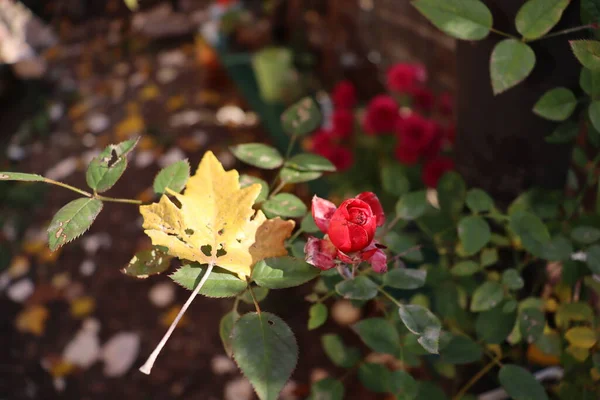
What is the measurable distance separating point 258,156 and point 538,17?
35 cm

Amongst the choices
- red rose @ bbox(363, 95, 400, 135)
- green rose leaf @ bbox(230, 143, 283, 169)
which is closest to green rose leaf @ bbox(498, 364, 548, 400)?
green rose leaf @ bbox(230, 143, 283, 169)

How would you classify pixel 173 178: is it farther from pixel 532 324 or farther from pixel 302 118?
pixel 532 324

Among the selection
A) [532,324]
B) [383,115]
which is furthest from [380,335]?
[383,115]

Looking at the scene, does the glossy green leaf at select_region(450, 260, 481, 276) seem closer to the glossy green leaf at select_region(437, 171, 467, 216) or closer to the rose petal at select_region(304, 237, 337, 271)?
the glossy green leaf at select_region(437, 171, 467, 216)

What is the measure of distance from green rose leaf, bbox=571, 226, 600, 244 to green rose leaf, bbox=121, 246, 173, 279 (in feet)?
1.76

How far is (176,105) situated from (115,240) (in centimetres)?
111

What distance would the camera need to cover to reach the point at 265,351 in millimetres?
403

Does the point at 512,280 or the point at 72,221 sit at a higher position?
the point at 72,221

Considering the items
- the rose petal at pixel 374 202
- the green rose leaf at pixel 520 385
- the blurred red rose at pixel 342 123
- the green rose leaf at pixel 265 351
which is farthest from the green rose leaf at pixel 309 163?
the blurred red rose at pixel 342 123

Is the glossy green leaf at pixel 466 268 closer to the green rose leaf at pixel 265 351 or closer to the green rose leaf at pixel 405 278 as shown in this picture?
the green rose leaf at pixel 405 278

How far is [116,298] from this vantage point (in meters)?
1.98

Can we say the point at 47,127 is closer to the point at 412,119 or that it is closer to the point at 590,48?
the point at 412,119

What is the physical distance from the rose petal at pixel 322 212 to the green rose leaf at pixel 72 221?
0.21m

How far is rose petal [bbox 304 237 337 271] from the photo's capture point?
1.45 feet
